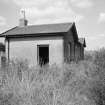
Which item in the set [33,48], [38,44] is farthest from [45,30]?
[33,48]

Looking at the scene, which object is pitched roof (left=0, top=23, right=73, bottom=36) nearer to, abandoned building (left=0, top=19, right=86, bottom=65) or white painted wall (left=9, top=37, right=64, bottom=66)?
abandoned building (left=0, top=19, right=86, bottom=65)

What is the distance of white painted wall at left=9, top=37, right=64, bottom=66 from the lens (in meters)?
11.7

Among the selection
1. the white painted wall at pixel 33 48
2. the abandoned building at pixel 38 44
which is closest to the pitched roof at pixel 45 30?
the abandoned building at pixel 38 44

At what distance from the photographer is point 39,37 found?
12.3m

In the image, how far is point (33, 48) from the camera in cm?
1245

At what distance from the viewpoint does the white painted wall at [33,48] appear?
11.7 m

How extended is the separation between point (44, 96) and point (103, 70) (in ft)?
7.28

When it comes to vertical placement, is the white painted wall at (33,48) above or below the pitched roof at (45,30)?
below

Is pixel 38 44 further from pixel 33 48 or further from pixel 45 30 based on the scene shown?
pixel 45 30

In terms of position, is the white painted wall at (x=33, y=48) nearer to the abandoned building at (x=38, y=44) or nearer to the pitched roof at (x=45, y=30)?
the abandoned building at (x=38, y=44)

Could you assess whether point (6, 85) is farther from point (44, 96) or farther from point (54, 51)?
point (54, 51)

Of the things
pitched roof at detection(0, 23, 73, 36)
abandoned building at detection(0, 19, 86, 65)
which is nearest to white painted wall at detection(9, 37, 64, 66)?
abandoned building at detection(0, 19, 86, 65)

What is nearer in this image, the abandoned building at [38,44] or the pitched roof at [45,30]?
the abandoned building at [38,44]

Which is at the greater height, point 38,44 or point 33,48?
point 38,44
